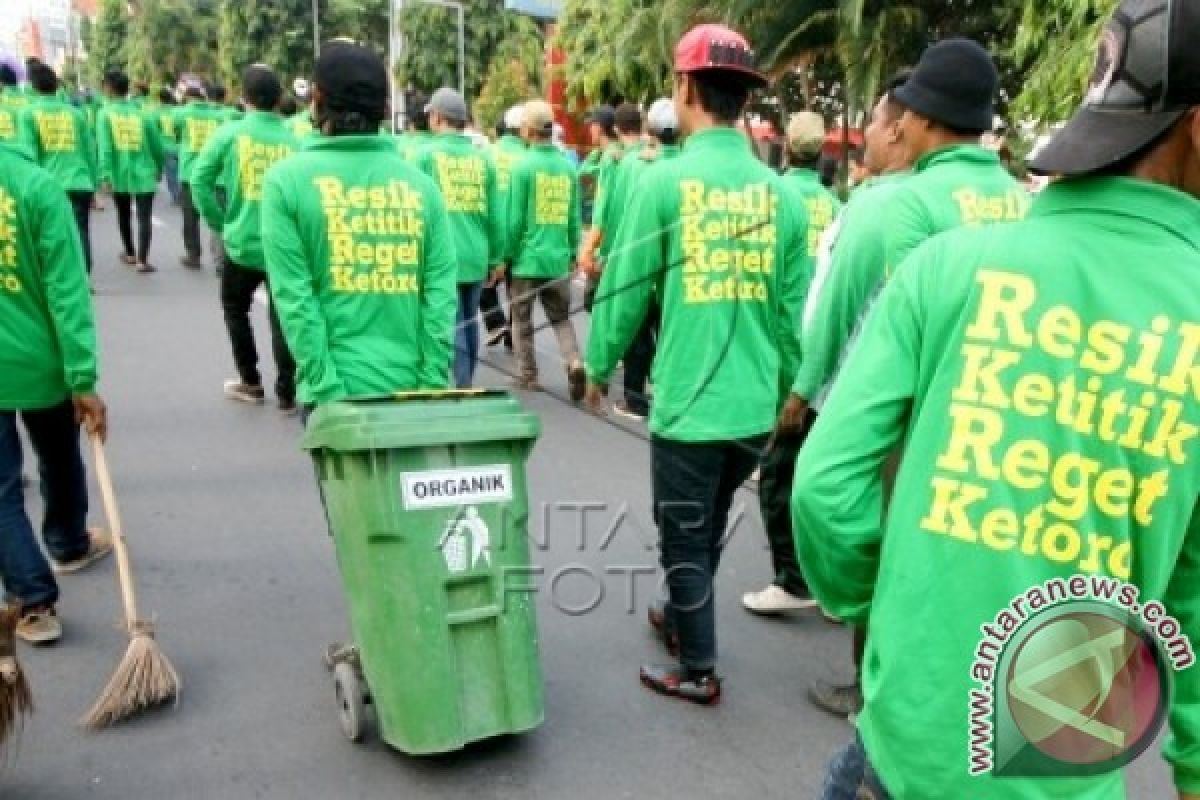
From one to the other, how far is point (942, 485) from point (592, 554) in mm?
3473

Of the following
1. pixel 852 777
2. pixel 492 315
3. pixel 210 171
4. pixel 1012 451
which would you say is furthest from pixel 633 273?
pixel 492 315

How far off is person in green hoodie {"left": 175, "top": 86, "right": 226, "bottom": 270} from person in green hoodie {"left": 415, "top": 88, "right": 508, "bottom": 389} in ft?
12.8

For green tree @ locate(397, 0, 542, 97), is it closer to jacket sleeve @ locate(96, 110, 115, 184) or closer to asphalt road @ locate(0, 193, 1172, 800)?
jacket sleeve @ locate(96, 110, 115, 184)

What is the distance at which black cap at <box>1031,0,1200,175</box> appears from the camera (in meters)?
1.23

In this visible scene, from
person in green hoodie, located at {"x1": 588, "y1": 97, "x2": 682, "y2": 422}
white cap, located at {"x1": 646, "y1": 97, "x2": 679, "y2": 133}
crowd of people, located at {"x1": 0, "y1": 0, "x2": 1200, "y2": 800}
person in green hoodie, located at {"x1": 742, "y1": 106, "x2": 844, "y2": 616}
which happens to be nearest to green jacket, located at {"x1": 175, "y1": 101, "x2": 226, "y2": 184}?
crowd of people, located at {"x1": 0, "y1": 0, "x2": 1200, "y2": 800}

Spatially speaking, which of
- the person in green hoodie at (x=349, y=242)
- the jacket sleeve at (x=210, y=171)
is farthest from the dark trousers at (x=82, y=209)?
the person in green hoodie at (x=349, y=242)

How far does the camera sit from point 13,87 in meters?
10.0

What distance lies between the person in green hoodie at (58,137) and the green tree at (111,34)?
1626 inches

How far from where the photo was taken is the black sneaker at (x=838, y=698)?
11.5 ft

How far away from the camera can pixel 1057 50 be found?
26.0 feet

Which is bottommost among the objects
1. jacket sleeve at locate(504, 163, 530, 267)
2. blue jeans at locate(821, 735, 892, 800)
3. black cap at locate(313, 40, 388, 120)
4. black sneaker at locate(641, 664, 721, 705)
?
black sneaker at locate(641, 664, 721, 705)

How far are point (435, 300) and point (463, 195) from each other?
344cm

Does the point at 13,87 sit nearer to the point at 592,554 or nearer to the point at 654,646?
the point at 592,554

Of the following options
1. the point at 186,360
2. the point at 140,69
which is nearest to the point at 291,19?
the point at 140,69
